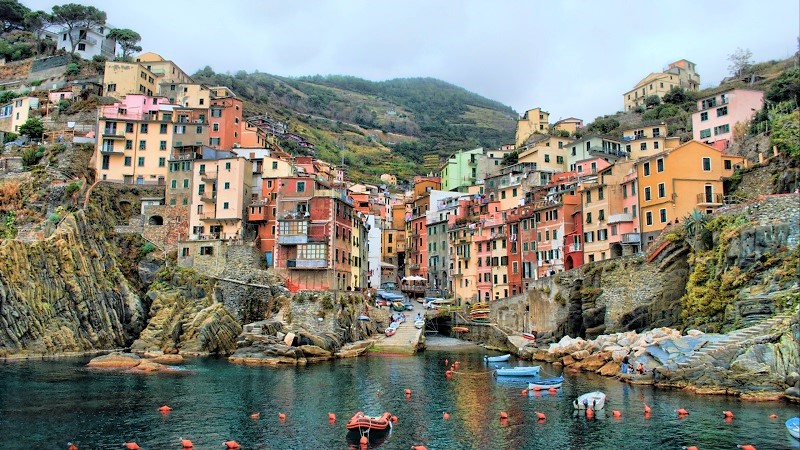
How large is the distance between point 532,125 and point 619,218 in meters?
67.6

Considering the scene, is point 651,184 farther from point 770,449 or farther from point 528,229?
point 770,449

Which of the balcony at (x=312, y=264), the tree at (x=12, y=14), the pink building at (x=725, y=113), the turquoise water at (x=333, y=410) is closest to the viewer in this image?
the turquoise water at (x=333, y=410)

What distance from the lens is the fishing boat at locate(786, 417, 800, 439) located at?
2911cm

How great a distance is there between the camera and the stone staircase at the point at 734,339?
132 ft

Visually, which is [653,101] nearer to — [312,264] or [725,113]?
[725,113]

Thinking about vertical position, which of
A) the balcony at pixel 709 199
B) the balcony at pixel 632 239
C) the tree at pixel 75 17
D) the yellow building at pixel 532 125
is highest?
the tree at pixel 75 17

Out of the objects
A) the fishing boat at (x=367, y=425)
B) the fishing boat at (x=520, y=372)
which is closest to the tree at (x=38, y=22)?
the fishing boat at (x=520, y=372)

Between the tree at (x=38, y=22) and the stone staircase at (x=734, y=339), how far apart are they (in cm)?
12927

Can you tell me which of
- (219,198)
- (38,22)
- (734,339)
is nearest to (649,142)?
(734,339)

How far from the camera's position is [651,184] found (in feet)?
202

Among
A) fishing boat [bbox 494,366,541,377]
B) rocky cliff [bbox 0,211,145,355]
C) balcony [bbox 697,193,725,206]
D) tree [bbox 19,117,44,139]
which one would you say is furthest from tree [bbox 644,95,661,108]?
tree [bbox 19,117,44,139]

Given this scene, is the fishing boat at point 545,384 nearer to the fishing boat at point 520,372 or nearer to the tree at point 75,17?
the fishing boat at point 520,372

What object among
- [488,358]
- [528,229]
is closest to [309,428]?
[488,358]

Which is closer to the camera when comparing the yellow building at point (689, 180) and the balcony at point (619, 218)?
the yellow building at point (689, 180)
